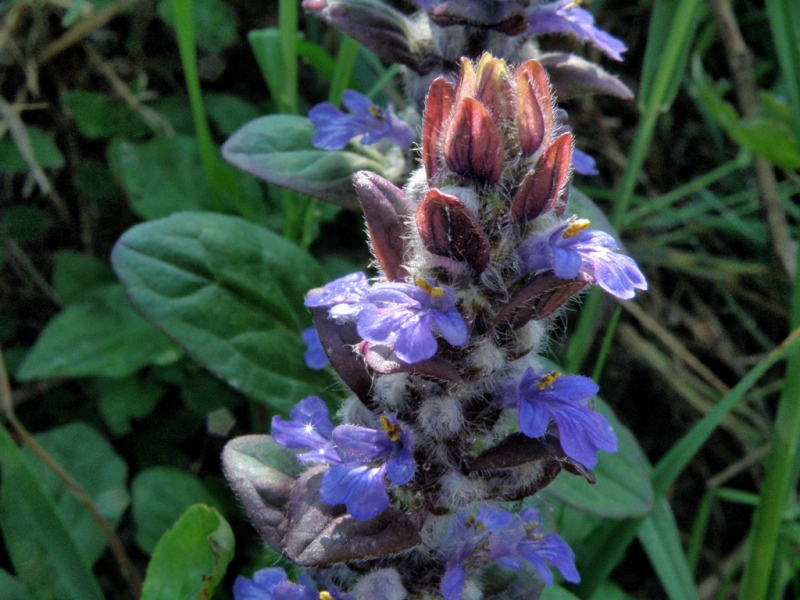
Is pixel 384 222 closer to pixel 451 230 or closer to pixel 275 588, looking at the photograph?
pixel 451 230

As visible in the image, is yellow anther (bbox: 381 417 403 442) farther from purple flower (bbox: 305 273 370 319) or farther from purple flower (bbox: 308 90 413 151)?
purple flower (bbox: 308 90 413 151)

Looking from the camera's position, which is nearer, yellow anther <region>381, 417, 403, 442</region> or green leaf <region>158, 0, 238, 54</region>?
yellow anther <region>381, 417, 403, 442</region>

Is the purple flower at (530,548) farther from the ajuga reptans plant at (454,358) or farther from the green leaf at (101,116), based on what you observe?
the green leaf at (101,116)

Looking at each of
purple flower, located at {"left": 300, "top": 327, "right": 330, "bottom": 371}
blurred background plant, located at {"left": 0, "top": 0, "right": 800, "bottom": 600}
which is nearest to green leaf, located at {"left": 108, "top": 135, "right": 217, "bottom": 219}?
blurred background plant, located at {"left": 0, "top": 0, "right": 800, "bottom": 600}

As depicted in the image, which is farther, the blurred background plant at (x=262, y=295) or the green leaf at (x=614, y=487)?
the blurred background plant at (x=262, y=295)

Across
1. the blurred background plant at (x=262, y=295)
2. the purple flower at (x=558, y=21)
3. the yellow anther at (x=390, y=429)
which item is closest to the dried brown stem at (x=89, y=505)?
the blurred background plant at (x=262, y=295)

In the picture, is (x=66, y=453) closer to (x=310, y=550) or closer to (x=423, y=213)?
(x=310, y=550)

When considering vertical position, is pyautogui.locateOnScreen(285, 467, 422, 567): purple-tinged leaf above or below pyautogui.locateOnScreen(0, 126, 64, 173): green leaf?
below

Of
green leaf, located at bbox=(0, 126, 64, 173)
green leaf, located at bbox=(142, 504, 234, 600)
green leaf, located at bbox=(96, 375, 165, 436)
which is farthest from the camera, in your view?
green leaf, located at bbox=(0, 126, 64, 173)
